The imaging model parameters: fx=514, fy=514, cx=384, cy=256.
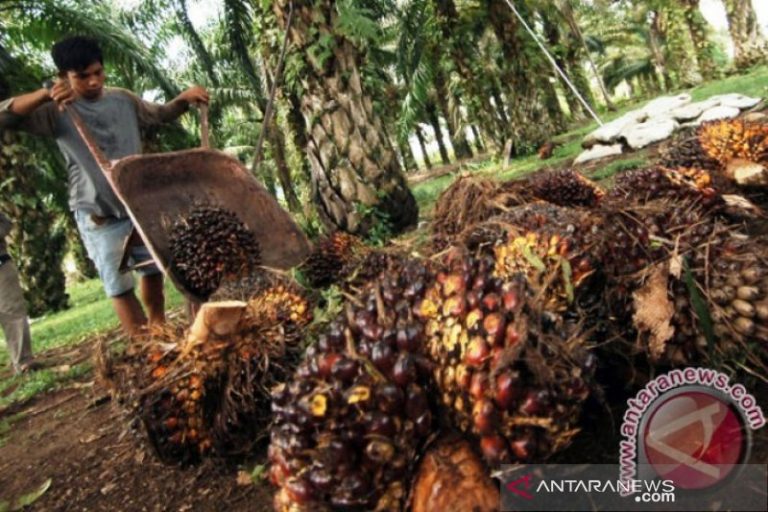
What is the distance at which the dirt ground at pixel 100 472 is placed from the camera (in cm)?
162

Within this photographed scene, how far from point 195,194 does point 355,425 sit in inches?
112

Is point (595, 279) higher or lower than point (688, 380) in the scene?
higher

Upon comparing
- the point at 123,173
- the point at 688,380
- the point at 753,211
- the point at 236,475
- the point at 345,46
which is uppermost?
the point at 345,46

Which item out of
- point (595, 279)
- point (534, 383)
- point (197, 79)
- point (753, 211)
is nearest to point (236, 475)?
point (534, 383)

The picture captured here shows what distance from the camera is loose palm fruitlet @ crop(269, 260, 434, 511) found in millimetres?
991

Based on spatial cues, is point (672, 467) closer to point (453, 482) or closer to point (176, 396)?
point (453, 482)

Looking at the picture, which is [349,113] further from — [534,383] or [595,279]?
[534,383]

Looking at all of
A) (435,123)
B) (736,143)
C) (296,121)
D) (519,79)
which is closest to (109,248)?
(296,121)

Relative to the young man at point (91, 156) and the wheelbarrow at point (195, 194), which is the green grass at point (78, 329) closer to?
the young man at point (91, 156)

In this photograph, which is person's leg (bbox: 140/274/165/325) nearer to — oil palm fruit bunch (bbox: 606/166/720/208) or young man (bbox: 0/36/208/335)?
young man (bbox: 0/36/208/335)

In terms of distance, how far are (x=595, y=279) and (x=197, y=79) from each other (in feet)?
73.8

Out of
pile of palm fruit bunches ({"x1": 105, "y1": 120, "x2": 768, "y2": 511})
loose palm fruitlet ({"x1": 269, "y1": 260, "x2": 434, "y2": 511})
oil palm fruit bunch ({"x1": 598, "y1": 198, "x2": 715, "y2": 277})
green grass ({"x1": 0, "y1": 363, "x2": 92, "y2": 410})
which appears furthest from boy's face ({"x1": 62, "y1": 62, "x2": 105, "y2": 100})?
oil palm fruit bunch ({"x1": 598, "y1": 198, "x2": 715, "y2": 277})

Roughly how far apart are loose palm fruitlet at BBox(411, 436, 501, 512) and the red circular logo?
354mm

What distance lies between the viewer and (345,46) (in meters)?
4.81
